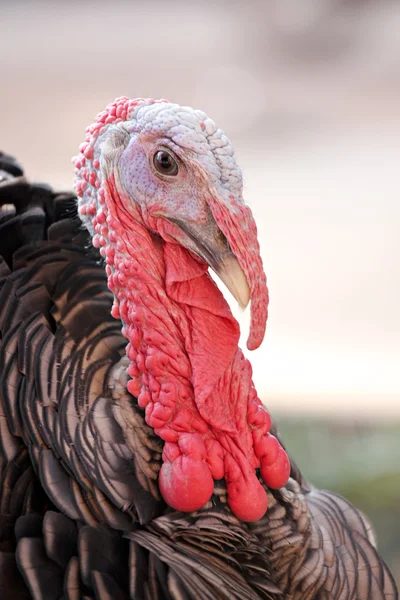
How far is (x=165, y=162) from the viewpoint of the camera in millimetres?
1483

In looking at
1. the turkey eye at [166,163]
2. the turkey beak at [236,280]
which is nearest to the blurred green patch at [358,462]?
the turkey beak at [236,280]

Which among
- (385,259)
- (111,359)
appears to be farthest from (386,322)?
(111,359)

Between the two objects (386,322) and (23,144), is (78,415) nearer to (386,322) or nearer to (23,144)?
(386,322)

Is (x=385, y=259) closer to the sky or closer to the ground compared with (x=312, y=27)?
closer to the ground

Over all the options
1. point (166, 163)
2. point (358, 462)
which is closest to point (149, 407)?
point (166, 163)

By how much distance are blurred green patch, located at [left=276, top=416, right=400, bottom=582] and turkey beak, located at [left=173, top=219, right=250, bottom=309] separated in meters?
1.74

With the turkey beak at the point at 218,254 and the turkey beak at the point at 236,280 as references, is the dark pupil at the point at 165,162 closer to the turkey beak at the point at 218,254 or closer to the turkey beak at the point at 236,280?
the turkey beak at the point at 218,254

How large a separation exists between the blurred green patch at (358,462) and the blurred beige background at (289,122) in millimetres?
104

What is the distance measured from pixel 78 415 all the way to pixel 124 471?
137 mm

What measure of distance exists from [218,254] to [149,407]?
0.33 meters

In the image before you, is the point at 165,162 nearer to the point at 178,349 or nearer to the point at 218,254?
the point at 218,254

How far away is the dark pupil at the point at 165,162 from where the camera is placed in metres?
1.48

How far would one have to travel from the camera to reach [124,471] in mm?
1506

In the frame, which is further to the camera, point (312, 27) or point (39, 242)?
point (312, 27)
